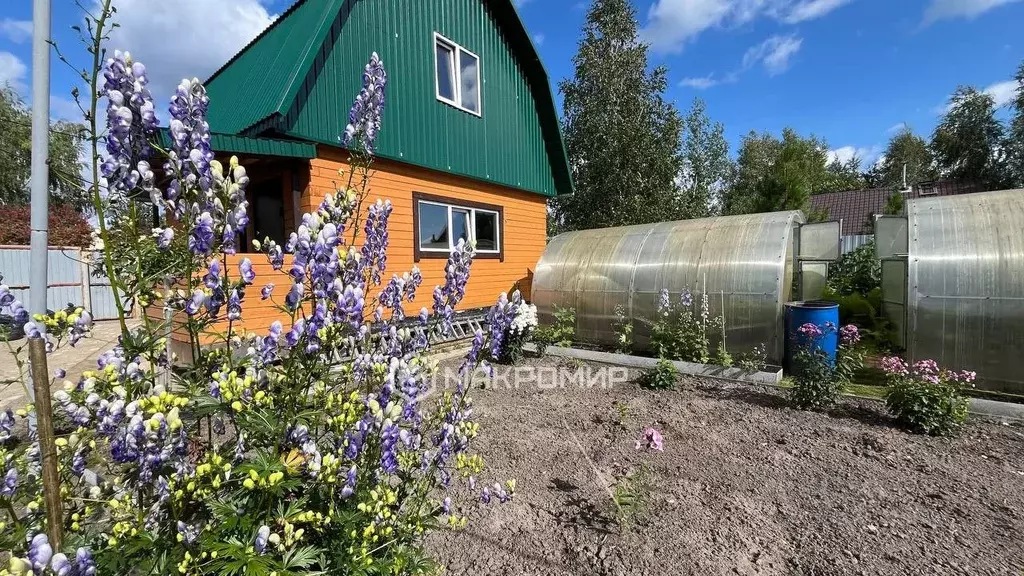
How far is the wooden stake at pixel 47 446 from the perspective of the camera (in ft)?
4.05

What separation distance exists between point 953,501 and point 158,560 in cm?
478

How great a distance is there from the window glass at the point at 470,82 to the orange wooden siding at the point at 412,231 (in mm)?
1709

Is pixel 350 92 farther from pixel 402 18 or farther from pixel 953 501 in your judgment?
pixel 953 501

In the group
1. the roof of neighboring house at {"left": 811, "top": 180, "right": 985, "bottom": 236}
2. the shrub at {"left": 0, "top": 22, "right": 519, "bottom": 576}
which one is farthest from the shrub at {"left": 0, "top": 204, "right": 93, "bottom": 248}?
the roof of neighboring house at {"left": 811, "top": 180, "right": 985, "bottom": 236}

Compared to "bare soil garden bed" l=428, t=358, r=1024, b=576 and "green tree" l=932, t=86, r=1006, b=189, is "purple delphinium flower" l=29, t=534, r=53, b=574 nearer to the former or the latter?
"bare soil garden bed" l=428, t=358, r=1024, b=576

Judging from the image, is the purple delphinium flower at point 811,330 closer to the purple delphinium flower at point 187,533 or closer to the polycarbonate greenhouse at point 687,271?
the polycarbonate greenhouse at point 687,271

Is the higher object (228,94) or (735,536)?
(228,94)

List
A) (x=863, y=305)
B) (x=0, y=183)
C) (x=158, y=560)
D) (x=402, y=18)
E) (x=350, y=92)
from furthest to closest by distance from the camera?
(x=0, y=183) → (x=863, y=305) → (x=402, y=18) → (x=350, y=92) → (x=158, y=560)

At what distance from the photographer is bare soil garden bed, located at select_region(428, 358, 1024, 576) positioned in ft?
8.34

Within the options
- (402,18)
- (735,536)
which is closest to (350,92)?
(402,18)

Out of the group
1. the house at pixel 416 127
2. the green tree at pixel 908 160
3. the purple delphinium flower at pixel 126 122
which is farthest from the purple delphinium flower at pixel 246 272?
the green tree at pixel 908 160

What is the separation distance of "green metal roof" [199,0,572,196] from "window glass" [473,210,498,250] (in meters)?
0.89

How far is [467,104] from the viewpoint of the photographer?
938 cm

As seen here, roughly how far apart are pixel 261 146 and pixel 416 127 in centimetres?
297
